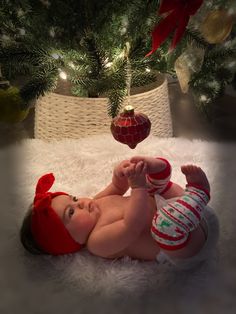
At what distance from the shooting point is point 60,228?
831mm

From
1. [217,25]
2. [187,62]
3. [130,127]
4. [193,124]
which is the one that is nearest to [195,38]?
[187,62]

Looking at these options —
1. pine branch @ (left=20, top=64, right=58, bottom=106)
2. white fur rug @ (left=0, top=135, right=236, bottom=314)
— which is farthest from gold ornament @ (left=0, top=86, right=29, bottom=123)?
white fur rug @ (left=0, top=135, right=236, bottom=314)

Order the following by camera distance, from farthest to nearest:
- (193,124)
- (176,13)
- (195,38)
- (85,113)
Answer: (193,124) < (85,113) < (195,38) < (176,13)

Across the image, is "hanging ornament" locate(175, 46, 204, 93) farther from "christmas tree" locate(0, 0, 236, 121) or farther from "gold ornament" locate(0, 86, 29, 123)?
"gold ornament" locate(0, 86, 29, 123)

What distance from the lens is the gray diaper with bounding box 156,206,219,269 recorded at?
0.79m

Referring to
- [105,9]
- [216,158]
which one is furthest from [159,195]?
[105,9]

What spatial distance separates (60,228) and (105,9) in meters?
0.52

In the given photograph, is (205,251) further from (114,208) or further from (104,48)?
(104,48)

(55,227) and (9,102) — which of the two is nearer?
(55,227)

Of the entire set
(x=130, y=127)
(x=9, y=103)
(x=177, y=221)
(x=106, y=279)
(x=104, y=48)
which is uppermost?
(x=104, y=48)

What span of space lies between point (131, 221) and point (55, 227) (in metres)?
0.14

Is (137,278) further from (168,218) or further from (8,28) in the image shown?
(8,28)

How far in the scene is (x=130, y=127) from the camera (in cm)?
93

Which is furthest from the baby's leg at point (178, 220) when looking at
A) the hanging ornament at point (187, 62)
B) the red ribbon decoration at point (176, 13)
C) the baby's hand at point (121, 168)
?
the hanging ornament at point (187, 62)
